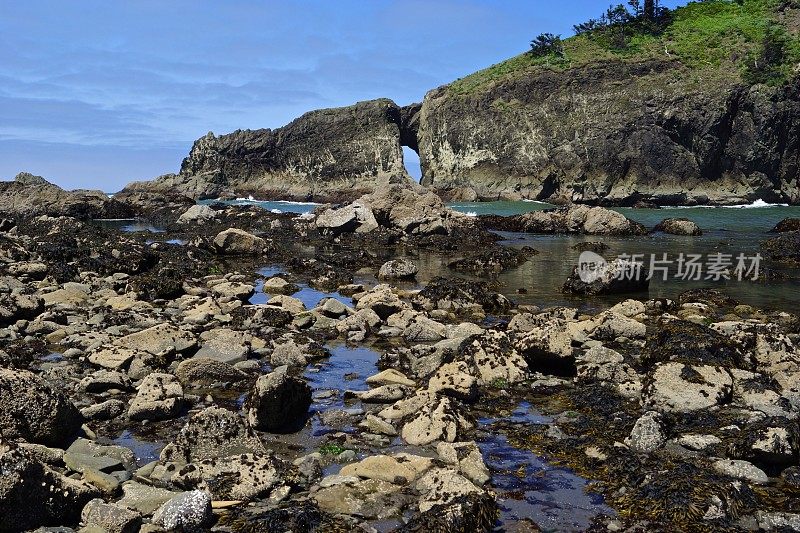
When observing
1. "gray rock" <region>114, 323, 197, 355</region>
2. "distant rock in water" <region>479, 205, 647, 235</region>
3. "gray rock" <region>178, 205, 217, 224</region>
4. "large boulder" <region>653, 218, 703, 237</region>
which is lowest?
"gray rock" <region>114, 323, 197, 355</region>

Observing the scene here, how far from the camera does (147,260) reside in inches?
935

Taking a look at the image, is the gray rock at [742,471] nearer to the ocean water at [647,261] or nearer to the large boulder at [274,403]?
the large boulder at [274,403]

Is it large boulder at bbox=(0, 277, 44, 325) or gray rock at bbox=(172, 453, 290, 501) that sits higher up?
large boulder at bbox=(0, 277, 44, 325)

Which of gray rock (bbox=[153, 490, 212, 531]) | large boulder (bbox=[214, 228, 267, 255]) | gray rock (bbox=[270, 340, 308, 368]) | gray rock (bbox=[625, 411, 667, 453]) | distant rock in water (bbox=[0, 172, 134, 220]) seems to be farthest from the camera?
distant rock in water (bbox=[0, 172, 134, 220])

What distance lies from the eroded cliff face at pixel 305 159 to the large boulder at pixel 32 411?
105 metres

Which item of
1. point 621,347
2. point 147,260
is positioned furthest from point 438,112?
point 621,347

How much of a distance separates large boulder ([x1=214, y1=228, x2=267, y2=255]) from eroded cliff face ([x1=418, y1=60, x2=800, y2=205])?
60.3 meters

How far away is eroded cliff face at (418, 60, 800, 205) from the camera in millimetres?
78500

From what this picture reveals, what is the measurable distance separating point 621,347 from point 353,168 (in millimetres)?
110348

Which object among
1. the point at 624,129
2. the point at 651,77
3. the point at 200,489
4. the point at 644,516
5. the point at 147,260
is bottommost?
the point at 644,516

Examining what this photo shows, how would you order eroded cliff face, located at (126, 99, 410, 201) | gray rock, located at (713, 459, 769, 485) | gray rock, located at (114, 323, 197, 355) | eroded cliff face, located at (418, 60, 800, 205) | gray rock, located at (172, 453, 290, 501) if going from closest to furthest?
gray rock, located at (172, 453, 290, 501), gray rock, located at (713, 459, 769, 485), gray rock, located at (114, 323, 197, 355), eroded cliff face, located at (418, 60, 800, 205), eroded cliff face, located at (126, 99, 410, 201)

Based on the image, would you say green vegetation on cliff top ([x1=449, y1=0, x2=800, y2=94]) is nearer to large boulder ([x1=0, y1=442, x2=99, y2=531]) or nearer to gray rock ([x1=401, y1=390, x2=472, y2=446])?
gray rock ([x1=401, y1=390, x2=472, y2=446])

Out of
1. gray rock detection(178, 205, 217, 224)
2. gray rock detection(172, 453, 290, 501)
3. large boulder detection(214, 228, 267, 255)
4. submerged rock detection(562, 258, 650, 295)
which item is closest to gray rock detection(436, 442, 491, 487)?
gray rock detection(172, 453, 290, 501)

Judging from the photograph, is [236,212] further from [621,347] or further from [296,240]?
[621,347]
